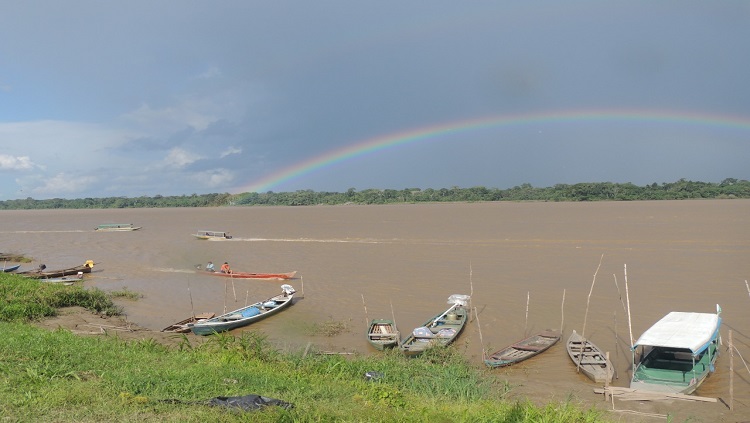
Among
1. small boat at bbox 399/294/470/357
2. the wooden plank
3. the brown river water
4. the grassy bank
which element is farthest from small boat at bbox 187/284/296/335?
the wooden plank

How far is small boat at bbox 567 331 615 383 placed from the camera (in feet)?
31.6

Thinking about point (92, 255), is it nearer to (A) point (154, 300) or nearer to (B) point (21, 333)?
(A) point (154, 300)

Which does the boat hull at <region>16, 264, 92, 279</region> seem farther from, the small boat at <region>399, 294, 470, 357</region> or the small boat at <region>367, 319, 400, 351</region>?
the small boat at <region>399, 294, 470, 357</region>

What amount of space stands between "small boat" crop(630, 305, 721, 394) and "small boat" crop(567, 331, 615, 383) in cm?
52

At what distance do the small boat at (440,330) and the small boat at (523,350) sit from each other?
45.4 inches

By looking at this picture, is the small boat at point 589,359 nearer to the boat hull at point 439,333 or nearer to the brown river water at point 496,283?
the brown river water at point 496,283

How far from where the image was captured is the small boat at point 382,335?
449 inches

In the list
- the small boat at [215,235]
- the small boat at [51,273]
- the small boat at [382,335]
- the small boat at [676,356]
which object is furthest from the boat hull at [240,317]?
the small boat at [215,235]

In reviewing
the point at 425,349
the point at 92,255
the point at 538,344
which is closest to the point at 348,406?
the point at 425,349

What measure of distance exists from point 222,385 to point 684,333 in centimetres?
794

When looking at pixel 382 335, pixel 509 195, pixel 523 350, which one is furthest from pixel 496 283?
pixel 509 195

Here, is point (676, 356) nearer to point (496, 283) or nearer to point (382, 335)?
point (382, 335)

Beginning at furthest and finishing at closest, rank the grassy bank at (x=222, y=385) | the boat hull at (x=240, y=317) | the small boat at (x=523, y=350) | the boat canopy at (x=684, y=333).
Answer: the boat hull at (x=240, y=317) → the small boat at (x=523, y=350) → the boat canopy at (x=684, y=333) → the grassy bank at (x=222, y=385)

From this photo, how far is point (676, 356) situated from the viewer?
988 centimetres
